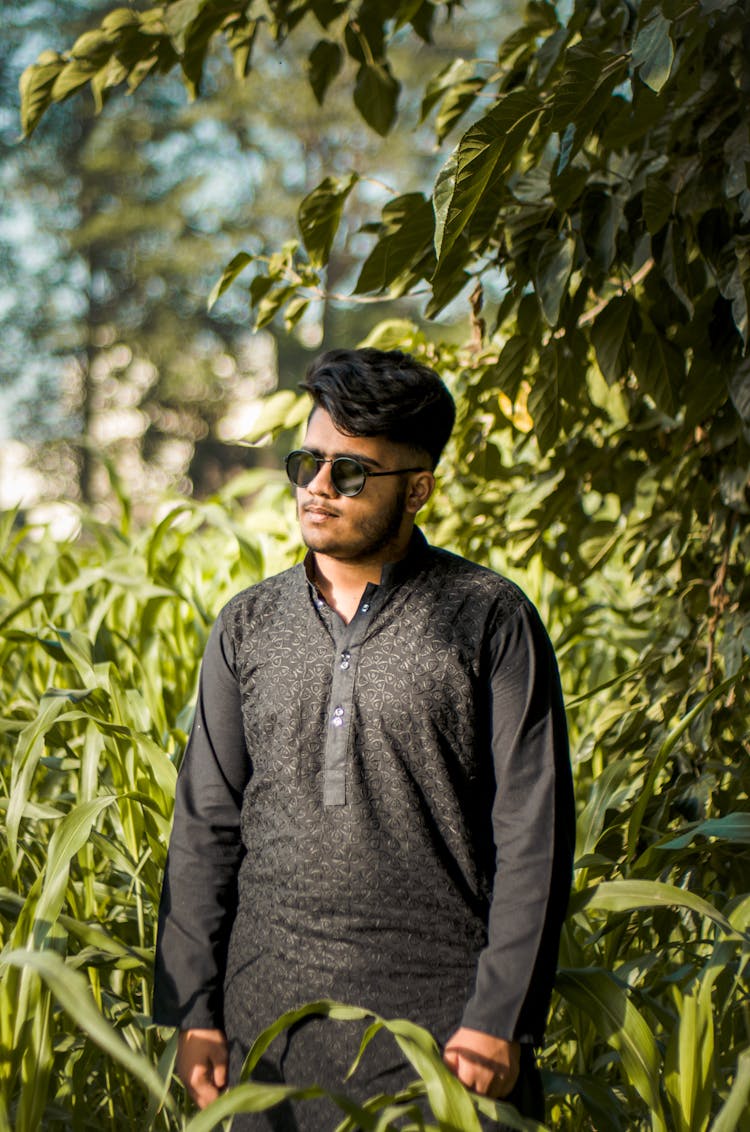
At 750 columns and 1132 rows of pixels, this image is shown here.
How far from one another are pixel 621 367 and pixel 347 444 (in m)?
0.53

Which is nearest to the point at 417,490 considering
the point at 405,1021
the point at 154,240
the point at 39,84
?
the point at 405,1021

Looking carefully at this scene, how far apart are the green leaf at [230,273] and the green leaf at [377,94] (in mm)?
404

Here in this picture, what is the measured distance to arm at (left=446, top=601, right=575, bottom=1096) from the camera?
1.18 meters

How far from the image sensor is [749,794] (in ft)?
5.41

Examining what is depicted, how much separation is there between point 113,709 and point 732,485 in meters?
1.09

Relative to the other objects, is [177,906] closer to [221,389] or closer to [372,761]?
[372,761]

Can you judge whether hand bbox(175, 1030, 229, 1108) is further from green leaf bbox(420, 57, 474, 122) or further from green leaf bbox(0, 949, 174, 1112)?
green leaf bbox(420, 57, 474, 122)

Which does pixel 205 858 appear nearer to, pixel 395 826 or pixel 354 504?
pixel 395 826

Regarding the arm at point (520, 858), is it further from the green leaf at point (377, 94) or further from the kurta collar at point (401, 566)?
the green leaf at point (377, 94)

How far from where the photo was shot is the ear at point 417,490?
1.40 meters

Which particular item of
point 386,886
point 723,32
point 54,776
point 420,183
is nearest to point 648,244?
point 723,32

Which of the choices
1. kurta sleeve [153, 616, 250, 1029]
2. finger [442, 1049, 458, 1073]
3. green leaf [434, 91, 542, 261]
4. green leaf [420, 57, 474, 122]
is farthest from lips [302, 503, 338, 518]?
green leaf [420, 57, 474, 122]

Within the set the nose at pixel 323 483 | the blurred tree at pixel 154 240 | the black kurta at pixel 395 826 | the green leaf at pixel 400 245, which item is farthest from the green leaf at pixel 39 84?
the blurred tree at pixel 154 240

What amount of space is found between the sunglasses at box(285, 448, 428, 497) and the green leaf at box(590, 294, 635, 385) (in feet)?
1.42
